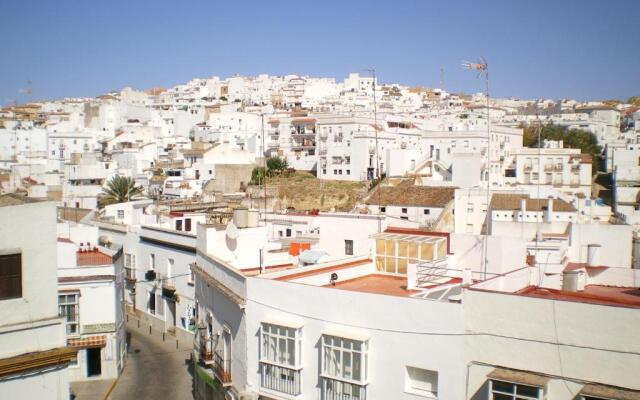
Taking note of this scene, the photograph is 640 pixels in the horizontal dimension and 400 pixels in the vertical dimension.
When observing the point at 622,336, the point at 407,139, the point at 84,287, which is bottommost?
the point at 84,287

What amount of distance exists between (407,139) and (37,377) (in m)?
49.0

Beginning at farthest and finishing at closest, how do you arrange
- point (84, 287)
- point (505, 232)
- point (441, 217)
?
point (441, 217) < point (505, 232) < point (84, 287)

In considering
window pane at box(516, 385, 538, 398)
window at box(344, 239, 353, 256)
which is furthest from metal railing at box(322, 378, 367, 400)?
window at box(344, 239, 353, 256)

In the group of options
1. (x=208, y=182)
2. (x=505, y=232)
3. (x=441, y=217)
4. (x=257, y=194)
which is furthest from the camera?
(x=208, y=182)

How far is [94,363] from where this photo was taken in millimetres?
19891

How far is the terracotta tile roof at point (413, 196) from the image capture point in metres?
35.1

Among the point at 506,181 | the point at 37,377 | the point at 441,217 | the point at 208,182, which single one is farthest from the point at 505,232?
the point at 208,182

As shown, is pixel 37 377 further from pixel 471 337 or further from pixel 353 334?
pixel 471 337

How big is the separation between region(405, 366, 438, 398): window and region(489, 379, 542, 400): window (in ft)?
3.63

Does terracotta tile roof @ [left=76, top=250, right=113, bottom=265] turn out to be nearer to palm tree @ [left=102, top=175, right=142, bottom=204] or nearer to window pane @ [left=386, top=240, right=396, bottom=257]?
window pane @ [left=386, top=240, right=396, bottom=257]

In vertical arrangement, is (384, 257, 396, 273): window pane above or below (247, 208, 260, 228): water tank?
below

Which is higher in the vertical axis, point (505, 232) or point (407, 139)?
point (407, 139)

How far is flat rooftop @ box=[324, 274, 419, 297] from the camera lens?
12903 mm

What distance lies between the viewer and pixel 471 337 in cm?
943
